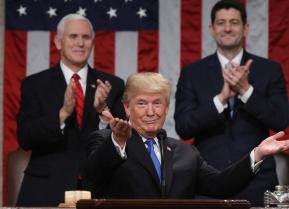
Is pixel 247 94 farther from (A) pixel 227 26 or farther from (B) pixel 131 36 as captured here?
(B) pixel 131 36

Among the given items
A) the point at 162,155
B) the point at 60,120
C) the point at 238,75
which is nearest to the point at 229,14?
the point at 238,75

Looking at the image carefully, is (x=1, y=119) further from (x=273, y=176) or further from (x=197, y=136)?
(x=273, y=176)

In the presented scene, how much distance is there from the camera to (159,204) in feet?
8.73

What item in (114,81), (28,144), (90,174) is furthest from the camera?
(114,81)

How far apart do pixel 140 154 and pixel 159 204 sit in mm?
1084

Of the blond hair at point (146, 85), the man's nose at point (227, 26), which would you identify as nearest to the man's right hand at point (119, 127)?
the blond hair at point (146, 85)

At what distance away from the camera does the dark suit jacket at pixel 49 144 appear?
4942 millimetres

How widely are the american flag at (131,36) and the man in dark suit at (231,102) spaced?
1.28m

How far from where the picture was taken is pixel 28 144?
4977 millimetres

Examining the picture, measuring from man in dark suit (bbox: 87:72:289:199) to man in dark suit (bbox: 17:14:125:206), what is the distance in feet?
3.40

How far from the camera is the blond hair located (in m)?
3.80

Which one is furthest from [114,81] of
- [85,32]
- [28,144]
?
[28,144]

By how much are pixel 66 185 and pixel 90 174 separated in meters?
1.45

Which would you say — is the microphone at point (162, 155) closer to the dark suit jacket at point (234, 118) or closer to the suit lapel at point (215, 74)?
the dark suit jacket at point (234, 118)
